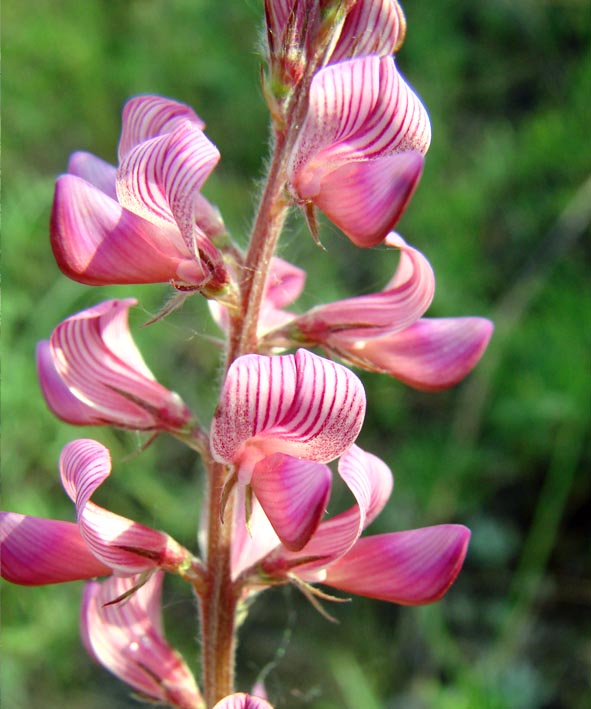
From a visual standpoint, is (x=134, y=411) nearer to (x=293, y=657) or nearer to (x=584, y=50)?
(x=293, y=657)

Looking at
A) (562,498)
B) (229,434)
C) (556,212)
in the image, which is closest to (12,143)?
(556,212)

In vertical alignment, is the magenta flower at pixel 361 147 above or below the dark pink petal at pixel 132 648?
above

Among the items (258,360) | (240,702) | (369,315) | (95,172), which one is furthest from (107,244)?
(240,702)

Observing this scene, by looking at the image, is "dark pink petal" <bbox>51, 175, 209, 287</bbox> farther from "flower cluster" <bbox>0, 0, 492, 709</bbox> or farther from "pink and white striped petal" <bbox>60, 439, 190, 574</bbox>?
"pink and white striped petal" <bbox>60, 439, 190, 574</bbox>

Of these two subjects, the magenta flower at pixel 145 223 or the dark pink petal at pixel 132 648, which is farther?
the dark pink petal at pixel 132 648

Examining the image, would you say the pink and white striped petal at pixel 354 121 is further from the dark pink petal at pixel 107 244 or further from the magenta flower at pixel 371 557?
the magenta flower at pixel 371 557

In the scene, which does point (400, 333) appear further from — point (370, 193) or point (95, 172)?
point (95, 172)

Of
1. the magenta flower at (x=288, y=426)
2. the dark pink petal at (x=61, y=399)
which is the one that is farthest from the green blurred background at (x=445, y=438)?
the magenta flower at (x=288, y=426)
